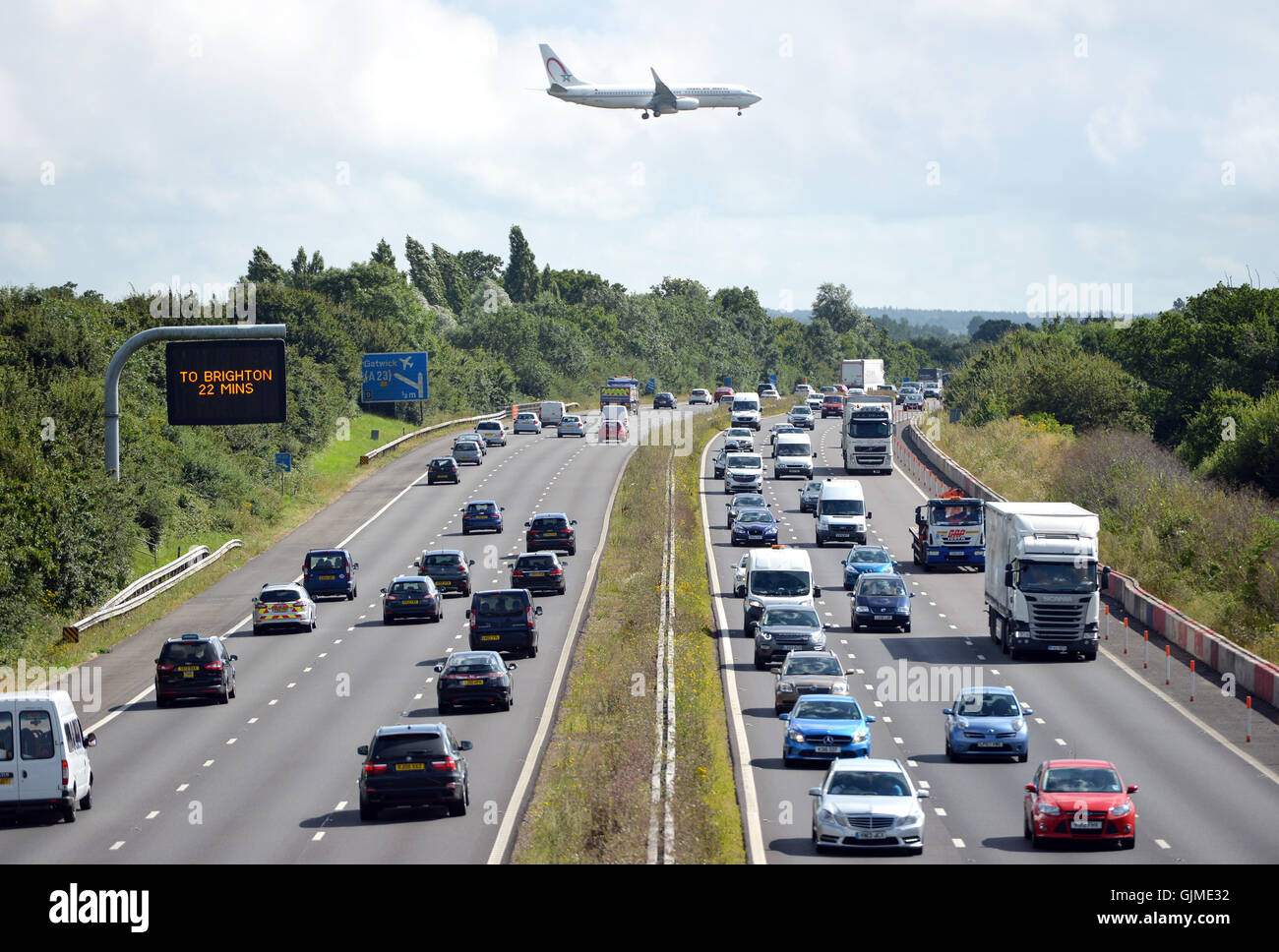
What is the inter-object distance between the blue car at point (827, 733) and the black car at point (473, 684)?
7.45 m

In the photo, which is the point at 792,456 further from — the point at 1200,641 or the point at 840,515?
the point at 1200,641

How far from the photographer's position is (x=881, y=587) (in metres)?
48.2

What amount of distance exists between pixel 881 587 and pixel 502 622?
1173cm

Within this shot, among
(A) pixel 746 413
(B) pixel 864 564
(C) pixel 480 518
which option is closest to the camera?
(B) pixel 864 564

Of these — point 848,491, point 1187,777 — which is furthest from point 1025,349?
point 1187,777

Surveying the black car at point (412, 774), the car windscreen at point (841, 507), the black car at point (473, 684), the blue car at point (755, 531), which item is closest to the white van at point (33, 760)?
the black car at point (412, 774)

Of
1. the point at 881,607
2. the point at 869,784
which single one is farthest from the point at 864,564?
the point at 869,784

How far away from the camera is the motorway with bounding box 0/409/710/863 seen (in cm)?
2489

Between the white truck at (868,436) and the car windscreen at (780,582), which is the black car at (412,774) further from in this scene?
the white truck at (868,436)

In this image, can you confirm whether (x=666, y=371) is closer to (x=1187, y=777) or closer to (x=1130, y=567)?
(x=1130, y=567)

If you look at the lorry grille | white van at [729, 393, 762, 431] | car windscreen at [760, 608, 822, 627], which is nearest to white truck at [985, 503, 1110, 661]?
the lorry grille

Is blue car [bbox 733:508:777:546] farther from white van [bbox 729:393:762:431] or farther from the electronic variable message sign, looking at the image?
white van [bbox 729:393:762:431]

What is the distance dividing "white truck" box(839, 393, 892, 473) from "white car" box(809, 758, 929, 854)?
200ft

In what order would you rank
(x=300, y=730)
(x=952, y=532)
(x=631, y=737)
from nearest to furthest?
(x=631, y=737)
(x=300, y=730)
(x=952, y=532)
